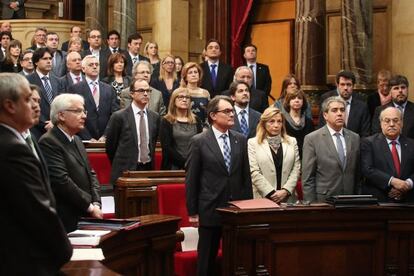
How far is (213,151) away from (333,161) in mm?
1022

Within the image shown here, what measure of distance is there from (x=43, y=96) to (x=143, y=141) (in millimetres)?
1360

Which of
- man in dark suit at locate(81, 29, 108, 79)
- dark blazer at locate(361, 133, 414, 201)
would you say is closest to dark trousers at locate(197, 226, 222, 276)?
dark blazer at locate(361, 133, 414, 201)

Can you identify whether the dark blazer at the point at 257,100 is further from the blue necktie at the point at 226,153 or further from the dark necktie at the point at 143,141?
the blue necktie at the point at 226,153

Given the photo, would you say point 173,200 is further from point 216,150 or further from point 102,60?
point 102,60

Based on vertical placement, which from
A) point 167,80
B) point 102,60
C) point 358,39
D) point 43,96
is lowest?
point 43,96

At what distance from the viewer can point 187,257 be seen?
5418 millimetres

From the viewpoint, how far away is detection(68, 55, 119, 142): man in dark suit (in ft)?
23.2

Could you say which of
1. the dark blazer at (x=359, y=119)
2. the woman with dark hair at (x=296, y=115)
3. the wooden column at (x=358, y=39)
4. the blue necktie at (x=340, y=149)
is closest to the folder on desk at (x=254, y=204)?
the blue necktie at (x=340, y=149)

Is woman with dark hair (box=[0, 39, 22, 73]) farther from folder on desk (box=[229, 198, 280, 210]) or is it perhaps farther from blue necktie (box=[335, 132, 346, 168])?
folder on desk (box=[229, 198, 280, 210])

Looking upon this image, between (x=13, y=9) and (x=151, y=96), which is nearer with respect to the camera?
(x=151, y=96)

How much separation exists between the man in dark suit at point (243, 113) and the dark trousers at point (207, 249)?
1.50m

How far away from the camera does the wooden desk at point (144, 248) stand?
3.88 meters

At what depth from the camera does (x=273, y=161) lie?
5836mm

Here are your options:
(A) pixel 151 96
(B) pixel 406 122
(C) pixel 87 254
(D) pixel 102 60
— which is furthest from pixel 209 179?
(D) pixel 102 60
